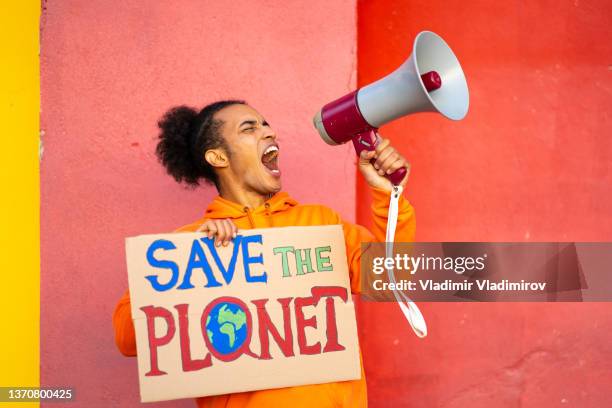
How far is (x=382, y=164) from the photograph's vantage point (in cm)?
203

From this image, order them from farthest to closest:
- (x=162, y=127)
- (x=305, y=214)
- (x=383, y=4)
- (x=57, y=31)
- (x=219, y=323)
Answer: (x=383, y=4), (x=57, y=31), (x=162, y=127), (x=305, y=214), (x=219, y=323)

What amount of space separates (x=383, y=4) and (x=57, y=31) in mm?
1285

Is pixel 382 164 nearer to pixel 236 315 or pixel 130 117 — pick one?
pixel 236 315

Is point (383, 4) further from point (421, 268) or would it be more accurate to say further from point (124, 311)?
point (124, 311)

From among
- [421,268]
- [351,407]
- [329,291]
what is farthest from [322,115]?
[421,268]

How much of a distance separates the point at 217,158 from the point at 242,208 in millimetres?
205

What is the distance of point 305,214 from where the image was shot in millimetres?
2398

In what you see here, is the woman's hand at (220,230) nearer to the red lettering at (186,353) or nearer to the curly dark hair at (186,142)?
the red lettering at (186,353)

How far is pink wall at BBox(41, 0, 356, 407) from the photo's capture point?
291 cm

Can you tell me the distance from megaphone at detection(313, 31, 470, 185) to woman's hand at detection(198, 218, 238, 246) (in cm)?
37

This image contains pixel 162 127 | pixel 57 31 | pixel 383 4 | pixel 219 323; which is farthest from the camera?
pixel 383 4
